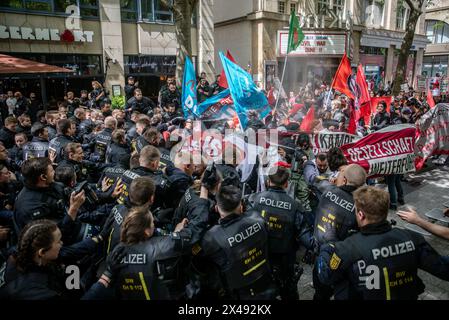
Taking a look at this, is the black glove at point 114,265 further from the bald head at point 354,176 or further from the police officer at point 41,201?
the bald head at point 354,176

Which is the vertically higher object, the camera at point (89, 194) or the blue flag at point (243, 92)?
the blue flag at point (243, 92)

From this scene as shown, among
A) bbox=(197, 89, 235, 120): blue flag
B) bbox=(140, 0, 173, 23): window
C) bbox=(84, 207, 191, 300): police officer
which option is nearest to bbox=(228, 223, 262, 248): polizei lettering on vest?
bbox=(84, 207, 191, 300): police officer

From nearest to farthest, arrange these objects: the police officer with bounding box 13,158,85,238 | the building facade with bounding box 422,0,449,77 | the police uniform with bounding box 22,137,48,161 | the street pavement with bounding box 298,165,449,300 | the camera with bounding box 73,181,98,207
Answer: the police officer with bounding box 13,158,85,238
the camera with bounding box 73,181,98,207
the street pavement with bounding box 298,165,449,300
the police uniform with bounding box 22,137,48,161
the building facade with bounding box 422,0,449,77

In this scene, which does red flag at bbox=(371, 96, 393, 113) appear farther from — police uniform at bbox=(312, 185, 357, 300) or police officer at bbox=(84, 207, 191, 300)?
police officer at bbox=(84, 207, 191, 300)

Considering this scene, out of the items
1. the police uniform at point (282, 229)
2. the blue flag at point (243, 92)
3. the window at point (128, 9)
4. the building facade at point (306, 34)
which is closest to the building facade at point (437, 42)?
the building facade at point (306, 34)

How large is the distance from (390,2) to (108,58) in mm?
25468

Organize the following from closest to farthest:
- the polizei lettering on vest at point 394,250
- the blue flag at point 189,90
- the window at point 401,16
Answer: the polizei lettering on vest at point 394,250 → the blue flag at point 189,90 → the window at point 401,16

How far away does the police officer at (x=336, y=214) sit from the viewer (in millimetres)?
3520

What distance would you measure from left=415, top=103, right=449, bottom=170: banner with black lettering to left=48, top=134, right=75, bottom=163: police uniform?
7.07m

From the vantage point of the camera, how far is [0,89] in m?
13.4

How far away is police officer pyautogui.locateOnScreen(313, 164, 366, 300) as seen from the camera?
3.52 metres

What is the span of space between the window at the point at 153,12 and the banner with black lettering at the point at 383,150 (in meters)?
14.5

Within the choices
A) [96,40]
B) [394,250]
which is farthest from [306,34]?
[394,250]
